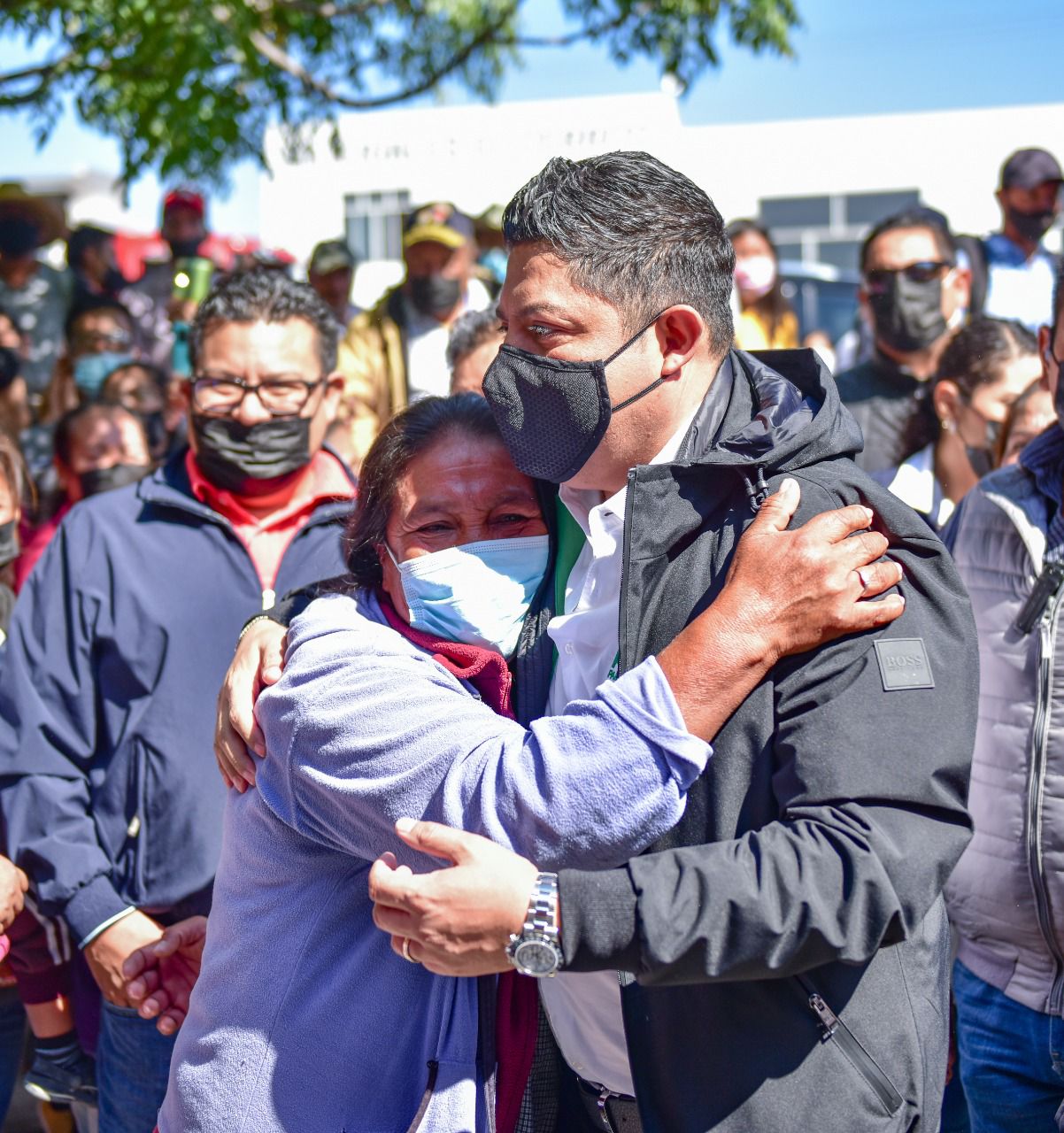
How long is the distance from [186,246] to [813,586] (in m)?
8.39

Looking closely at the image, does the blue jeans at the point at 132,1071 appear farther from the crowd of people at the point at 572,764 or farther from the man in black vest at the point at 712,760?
the man in black vest at the point at 712,760

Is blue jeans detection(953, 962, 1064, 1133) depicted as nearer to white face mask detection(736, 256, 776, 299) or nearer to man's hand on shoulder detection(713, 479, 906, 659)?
man's hand on shoulder detection(713, 479, 906, 659)

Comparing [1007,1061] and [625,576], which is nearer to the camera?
[625,576]

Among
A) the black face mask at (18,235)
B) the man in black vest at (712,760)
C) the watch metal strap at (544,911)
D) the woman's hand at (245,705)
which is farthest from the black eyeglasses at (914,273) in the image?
the black face mask at (18,235)

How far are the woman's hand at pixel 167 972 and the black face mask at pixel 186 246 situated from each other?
7289mm

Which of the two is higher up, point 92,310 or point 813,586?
point 92,310

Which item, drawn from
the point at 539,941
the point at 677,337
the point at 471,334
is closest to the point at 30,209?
the point at 471,334

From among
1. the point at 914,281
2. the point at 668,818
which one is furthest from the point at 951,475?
the point at 668,818

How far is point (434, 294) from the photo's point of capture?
620 cm

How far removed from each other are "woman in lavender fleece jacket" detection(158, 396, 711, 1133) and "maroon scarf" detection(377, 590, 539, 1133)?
0.05m

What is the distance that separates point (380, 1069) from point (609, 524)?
3.20ft

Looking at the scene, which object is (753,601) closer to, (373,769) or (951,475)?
(373,769)

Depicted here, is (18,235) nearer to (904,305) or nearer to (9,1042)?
(904,305)

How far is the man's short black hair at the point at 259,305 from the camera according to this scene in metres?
3.63
